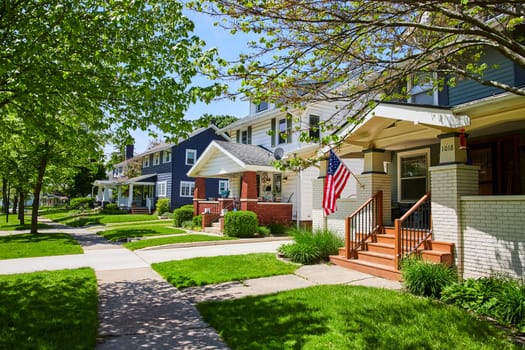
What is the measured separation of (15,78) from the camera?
593cm

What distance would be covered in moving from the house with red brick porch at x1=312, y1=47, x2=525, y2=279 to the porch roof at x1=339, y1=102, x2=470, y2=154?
2 centimetres

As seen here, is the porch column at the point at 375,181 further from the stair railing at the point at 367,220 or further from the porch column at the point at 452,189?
the porch column at the point at 452,189

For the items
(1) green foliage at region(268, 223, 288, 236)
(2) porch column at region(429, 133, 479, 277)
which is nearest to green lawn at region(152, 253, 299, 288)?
(2) porch column at region(429, 133, 479, 277)

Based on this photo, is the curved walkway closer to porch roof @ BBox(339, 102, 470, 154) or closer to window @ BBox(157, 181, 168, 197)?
porch roof @ BBox(339, 102, 470, 154)

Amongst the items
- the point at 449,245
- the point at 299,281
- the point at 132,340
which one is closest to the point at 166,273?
the point at 299,281

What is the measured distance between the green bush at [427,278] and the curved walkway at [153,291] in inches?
19.5

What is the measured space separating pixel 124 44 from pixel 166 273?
5.19m

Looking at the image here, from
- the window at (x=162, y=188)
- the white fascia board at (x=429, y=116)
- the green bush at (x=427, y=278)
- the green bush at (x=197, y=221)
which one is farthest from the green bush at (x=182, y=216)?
the green bush at (x=427, y=278)

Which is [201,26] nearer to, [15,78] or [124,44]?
[124,44]

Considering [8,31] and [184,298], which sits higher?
[8,31]

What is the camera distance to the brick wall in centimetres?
619

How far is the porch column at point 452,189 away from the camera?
7.15 metres

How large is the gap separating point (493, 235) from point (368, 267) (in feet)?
8.68

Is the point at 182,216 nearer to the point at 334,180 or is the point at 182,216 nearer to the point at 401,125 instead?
the point at 334,180
